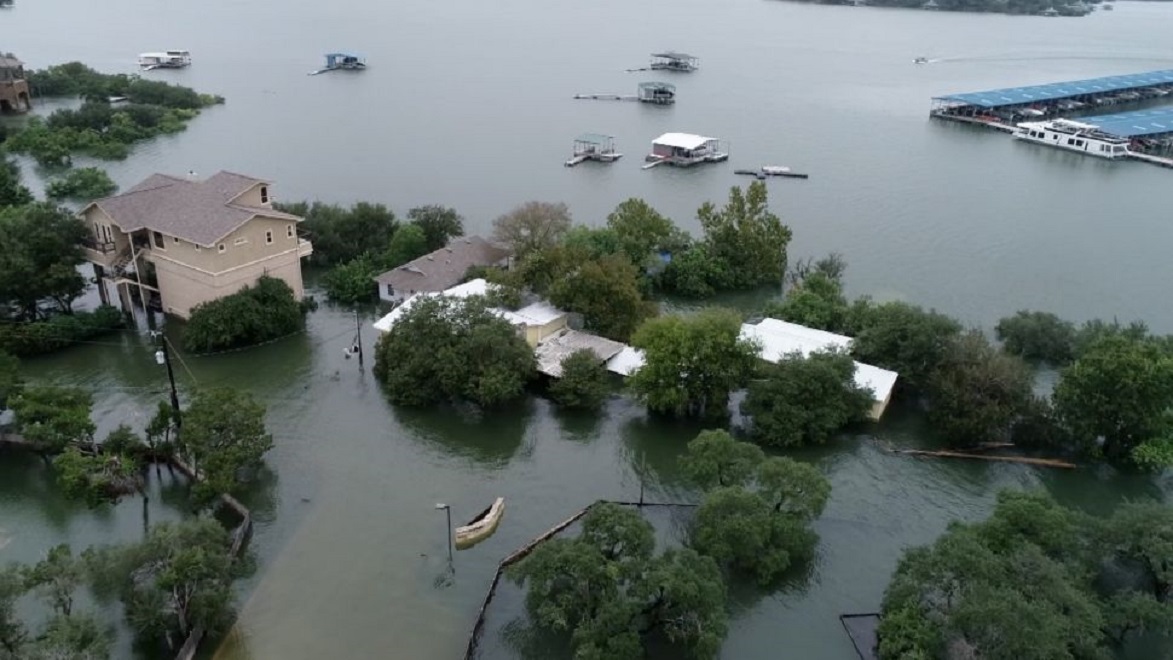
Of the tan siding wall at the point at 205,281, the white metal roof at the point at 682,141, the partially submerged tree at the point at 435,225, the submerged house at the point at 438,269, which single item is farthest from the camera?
the white metal roof at the point at 682,141

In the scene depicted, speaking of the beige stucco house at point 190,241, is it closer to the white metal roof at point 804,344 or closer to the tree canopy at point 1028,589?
the white metal roof at point 804,344

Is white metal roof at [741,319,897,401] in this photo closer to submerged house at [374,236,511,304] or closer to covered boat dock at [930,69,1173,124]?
submerged house at [374,236,511,304]

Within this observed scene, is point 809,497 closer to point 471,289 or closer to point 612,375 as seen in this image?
point 612,375

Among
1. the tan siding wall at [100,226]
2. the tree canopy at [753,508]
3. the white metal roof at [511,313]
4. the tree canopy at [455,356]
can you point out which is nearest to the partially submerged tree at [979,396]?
the tree canopy at [753,508]

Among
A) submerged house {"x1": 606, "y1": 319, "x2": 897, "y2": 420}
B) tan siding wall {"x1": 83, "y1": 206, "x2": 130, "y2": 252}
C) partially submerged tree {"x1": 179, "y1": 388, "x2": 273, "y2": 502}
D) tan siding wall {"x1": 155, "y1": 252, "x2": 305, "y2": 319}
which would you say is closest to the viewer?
partially submerged tree {"x1": 179, "y1": 388, "x2": 273, "y2": 502}

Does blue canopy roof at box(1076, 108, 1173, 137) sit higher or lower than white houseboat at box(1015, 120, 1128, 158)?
higher

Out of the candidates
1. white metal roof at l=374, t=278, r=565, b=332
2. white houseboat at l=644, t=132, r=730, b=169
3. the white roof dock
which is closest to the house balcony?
white metal roof at l=374, t=278, r=565, b=332

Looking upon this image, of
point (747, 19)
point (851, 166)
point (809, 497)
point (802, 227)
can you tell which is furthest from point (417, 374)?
point (747, 19)
